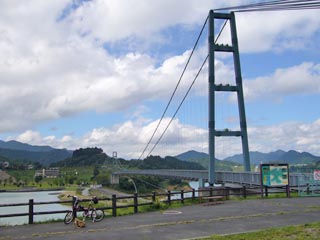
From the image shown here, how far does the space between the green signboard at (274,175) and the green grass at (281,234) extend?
12839 millimetres

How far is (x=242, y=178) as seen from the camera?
33.2 meters

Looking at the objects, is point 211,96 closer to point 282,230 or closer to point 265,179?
point 265,179

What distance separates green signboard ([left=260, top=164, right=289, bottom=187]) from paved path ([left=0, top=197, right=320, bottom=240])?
694cm

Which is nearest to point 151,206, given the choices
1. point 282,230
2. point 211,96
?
point 282,230

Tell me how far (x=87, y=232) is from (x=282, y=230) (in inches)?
234

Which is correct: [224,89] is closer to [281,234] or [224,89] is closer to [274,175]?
[274,175]

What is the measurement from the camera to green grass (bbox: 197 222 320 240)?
33.1ft

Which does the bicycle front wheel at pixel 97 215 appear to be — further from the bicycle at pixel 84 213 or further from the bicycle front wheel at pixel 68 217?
the bicycle front wheel at pixel 68 217

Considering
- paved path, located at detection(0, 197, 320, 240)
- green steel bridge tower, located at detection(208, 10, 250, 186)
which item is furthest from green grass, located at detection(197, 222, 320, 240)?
green steel bridge tower, located at detection(208, 10, 250, 186)

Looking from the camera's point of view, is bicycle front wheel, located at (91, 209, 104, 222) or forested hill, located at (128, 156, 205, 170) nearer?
bicycle front wheel, located at (91, 209, 104, 222)

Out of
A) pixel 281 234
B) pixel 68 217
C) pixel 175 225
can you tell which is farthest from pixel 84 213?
pixel 281 234

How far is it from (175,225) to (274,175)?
13.1 m

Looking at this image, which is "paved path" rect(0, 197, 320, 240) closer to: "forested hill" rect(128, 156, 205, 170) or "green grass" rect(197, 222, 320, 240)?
"green grass" rect(197, 222, 320, 240)

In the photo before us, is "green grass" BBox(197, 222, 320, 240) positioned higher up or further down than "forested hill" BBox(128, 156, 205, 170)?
further down
